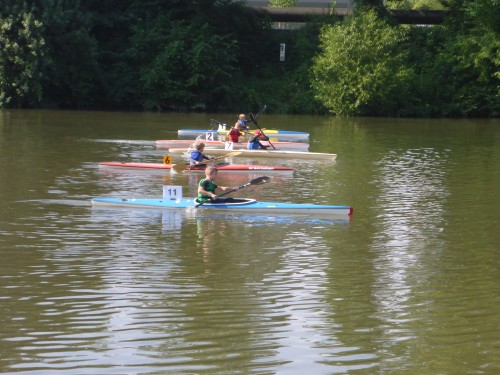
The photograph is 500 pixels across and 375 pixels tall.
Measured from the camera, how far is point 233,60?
5044cm

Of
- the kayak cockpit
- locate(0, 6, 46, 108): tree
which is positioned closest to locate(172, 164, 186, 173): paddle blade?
the kayak cockpit

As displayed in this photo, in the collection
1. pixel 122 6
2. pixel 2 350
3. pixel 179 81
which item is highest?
pixel 122 6

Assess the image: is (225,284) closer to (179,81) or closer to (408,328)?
(408,328)

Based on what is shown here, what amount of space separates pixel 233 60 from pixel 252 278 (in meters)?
38.9

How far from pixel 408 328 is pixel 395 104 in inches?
1484

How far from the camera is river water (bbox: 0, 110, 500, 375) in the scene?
9383 millimetres

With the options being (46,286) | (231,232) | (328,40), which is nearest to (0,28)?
(328,40)

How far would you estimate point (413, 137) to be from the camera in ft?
116

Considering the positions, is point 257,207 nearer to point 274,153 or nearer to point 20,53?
point 274,153

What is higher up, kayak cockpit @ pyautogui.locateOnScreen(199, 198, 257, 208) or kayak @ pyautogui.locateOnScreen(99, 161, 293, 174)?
kayak @ pyautogui.locateOnScreen(99, 161, 293, 174)

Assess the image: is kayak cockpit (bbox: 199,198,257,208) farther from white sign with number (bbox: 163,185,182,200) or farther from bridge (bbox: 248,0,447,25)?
bridge (bbox: 248,0,447,25)

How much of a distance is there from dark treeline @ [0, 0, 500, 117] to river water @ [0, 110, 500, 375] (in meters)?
22.4

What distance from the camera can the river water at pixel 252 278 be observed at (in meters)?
9.38

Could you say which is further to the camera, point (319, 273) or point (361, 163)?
point (361, 163)
